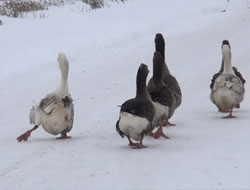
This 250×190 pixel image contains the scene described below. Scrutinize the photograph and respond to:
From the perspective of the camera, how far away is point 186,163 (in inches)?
252

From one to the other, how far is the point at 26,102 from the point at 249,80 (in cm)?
478

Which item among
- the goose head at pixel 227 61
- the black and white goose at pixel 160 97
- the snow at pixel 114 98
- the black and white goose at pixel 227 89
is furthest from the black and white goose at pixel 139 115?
the goose head at pixel 227 61

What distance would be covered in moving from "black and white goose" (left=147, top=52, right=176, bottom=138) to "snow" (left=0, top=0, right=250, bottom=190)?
1.03 feet

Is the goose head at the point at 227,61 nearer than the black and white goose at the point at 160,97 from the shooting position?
No

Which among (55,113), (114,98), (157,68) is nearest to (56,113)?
(55,113)

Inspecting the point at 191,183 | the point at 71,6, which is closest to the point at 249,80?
the point at 191,183

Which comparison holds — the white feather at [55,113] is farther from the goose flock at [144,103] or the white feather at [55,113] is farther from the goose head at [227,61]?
the goose head at [227,61]

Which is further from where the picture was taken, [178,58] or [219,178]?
[178,58]

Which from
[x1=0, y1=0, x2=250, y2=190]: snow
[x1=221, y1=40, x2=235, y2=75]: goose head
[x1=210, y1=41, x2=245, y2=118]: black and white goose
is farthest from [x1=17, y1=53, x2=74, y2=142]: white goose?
[x1=221, y1=40, x2=235, y2=75]: goose head

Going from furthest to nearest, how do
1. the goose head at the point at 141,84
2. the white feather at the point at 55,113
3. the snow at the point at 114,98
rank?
the white feather at the point at 55,113 → the goose head at the point at 141,84 → the snow at the point at 114,98

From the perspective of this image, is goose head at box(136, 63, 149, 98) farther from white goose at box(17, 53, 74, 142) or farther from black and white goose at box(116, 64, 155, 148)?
white goose at box(17, 53, 74, 142)

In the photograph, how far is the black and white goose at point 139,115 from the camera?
22.9 feet

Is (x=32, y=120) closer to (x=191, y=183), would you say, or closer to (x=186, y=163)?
(x=186, y=163)

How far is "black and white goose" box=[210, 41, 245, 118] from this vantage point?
29.6 ft
